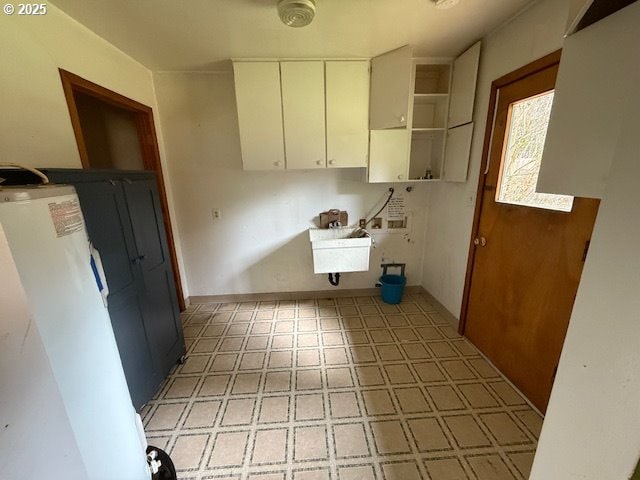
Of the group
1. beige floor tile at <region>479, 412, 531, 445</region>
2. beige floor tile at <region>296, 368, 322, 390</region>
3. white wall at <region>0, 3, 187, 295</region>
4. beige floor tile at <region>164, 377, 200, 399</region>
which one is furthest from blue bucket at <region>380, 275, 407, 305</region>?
white wall at <region>0, 3, 187, 295</region>

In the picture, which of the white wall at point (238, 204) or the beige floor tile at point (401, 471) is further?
the white wall at point (238, 204)

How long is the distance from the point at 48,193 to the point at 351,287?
273cm

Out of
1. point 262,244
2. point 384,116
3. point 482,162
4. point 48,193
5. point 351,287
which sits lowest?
point 351,287

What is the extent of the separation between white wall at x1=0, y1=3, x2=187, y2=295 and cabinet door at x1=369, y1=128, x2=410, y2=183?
2200 mm

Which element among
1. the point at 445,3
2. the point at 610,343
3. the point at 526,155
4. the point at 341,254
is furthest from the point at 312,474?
the point at 445,3

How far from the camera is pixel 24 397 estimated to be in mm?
610

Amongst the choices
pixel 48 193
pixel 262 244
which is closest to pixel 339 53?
pixel 262 244

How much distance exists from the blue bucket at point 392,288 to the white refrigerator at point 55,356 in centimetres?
244

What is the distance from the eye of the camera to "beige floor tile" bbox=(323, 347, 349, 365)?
6.79 feet

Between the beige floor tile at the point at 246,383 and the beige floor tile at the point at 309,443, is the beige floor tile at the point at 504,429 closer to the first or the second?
the beige floor tile at the point at 309,443

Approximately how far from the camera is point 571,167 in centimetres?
76

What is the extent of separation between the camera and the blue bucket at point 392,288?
9.46ft

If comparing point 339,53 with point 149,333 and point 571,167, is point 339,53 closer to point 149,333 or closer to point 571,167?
point 571,167

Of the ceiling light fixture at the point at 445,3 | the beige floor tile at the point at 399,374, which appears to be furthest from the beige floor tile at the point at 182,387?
the ceiling light fixture at the point at 445,3
